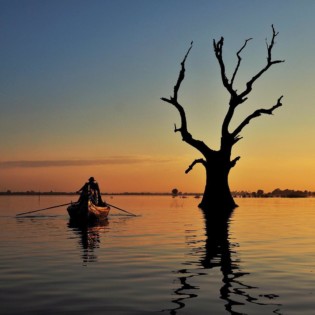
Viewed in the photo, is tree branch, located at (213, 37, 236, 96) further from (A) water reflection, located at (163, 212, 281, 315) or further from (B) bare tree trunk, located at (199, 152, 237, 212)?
(A) water reflection, located at (163, 212, 281, 315)

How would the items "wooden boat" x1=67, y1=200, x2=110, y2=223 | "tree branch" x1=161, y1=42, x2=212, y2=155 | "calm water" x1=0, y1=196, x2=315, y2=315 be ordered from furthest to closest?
"tree branch" x1=161, y1=42, x2=212, y2=155
"wooden boat" x1=67, y1=200, x2=110, y2=223
"calm water" x1=0, y1=196, x2=315, y2=315

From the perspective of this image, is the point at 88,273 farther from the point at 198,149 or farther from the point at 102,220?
the point at 198,149

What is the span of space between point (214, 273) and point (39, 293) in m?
4.51

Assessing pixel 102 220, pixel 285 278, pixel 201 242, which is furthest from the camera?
pixel 102 220

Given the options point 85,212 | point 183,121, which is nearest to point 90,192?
point 85,212

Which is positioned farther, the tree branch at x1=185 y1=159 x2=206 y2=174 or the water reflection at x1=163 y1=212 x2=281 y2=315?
the tree branch at x1=185 y1=159 x2=206 y2=174

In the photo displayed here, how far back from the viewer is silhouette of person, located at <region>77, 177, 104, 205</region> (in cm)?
3475

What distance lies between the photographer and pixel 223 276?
12633 millimetres

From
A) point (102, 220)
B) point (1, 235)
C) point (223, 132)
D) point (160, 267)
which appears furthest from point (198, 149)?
point (160, 267)

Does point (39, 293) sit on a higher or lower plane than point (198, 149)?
lower

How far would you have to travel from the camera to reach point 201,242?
69.9 ft

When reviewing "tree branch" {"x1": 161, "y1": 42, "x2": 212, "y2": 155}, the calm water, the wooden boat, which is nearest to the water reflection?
the calm water

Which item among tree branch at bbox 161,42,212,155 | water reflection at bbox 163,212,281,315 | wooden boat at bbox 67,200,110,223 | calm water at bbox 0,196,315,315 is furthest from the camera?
tree branch at bbox 161,42,212,155

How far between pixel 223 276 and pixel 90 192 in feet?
77.9
